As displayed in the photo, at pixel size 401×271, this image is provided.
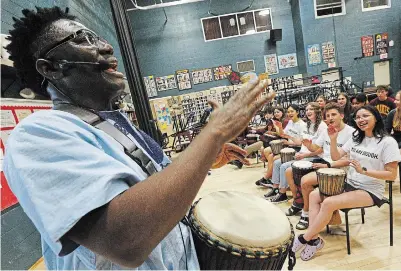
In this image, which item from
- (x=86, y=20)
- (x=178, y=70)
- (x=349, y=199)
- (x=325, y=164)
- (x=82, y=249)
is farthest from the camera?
(x=178, y=70)

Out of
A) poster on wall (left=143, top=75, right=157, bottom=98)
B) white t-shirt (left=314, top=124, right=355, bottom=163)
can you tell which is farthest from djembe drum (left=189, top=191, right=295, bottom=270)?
poster on wall (left=143, top=75, right=157, bottom=98)

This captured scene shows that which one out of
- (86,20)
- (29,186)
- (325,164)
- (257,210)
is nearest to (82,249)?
(29,186)

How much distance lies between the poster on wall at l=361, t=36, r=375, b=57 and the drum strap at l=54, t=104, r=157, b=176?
38.5 feet

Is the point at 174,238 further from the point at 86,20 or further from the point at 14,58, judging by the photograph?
the point at 86,20

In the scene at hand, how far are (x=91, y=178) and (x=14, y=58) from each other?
28.9 inches

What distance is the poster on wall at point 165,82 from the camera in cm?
1007

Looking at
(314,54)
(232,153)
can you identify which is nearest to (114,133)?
(232,153)

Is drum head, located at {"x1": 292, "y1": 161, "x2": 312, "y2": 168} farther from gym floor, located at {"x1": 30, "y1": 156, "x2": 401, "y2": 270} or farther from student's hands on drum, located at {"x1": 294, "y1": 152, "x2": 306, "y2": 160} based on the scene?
gym floor, located at {"x1": 30, "y1": 156, "x2": 401, "y2": 270}

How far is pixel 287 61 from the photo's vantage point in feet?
33.4

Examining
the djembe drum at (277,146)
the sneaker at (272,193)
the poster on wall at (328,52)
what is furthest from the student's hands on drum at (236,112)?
the poster on wall at (328,52)

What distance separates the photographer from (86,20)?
17.5 ft

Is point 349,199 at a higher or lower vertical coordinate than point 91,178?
lower

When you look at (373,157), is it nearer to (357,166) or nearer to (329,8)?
(357,166)

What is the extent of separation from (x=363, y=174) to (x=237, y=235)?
1.81m
